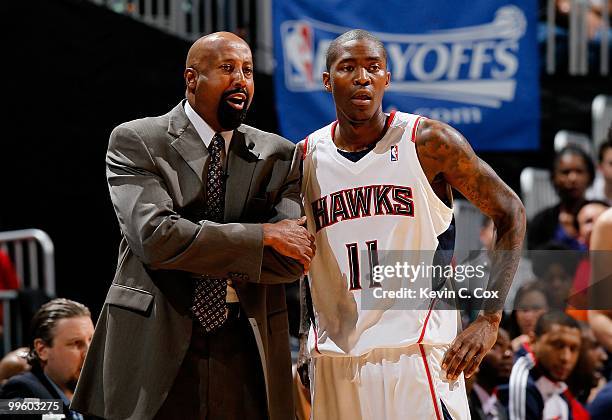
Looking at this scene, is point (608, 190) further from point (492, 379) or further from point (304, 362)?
point (304, 362)

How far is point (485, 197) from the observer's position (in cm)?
460

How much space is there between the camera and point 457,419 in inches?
178

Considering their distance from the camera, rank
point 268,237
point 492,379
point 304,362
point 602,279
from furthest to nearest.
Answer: point 492,379
point 304,362
point 602,279
point 268,237

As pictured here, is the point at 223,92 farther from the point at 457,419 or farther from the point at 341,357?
the point at 457,419

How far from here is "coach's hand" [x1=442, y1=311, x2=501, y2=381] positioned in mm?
4434

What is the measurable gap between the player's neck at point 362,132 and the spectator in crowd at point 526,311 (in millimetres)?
2765

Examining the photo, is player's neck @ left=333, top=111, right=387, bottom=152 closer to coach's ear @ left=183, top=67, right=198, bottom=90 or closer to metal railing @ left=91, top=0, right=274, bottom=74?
coach's ear @ left=183, top=67, right=198, bottom=90

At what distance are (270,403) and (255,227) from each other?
0.70m

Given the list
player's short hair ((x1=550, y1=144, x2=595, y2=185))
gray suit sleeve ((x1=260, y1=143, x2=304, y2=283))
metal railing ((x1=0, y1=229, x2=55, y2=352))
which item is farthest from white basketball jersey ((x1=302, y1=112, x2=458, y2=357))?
player's short hair ((x1=550, y1=144, x2=595, y2=185))

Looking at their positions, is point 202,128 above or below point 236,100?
below

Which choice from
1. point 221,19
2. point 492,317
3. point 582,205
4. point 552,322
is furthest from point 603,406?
point 221,19

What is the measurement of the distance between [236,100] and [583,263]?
380cm

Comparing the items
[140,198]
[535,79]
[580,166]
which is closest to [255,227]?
[140,198]

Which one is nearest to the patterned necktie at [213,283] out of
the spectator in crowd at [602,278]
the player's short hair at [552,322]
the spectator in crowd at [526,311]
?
the spectator in crowd at [602,278]
